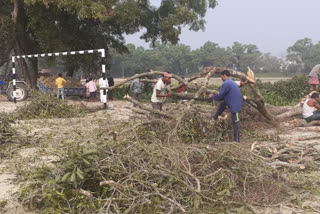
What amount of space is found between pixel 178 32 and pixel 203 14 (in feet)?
14.5

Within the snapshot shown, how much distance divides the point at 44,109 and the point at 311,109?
7.90m

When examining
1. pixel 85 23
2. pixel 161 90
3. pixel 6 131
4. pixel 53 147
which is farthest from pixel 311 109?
pixel 85 23

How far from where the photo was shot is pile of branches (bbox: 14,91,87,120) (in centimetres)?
1093

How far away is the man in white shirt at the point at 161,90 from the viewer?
25.8ft

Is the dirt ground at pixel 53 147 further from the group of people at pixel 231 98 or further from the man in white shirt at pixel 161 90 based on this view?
the man in white shirt at pixel 161 90

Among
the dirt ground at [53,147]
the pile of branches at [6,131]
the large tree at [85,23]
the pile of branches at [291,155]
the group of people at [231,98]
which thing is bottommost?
the dirt ground at [53,147]

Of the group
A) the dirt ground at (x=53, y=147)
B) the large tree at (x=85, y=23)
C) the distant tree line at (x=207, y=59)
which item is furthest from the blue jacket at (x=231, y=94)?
the distant tree line at (x=207, y=59)

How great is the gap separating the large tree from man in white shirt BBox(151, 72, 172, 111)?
8789 mm

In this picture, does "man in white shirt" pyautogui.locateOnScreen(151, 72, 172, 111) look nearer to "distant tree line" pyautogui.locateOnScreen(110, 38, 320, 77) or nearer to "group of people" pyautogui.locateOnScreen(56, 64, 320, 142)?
"group of people" pyautogui.locateOnScreen(56, 64, 320, 142)

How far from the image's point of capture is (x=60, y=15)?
1881 centimetres

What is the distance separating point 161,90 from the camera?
8.07 meters

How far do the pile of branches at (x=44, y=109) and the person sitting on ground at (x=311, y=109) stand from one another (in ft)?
22.6

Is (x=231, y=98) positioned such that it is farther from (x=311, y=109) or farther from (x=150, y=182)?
(x=150, y=182)

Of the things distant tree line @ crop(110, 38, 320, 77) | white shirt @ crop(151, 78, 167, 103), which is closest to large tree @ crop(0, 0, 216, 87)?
white shirt @ crop(151, 78, 167, 103)
